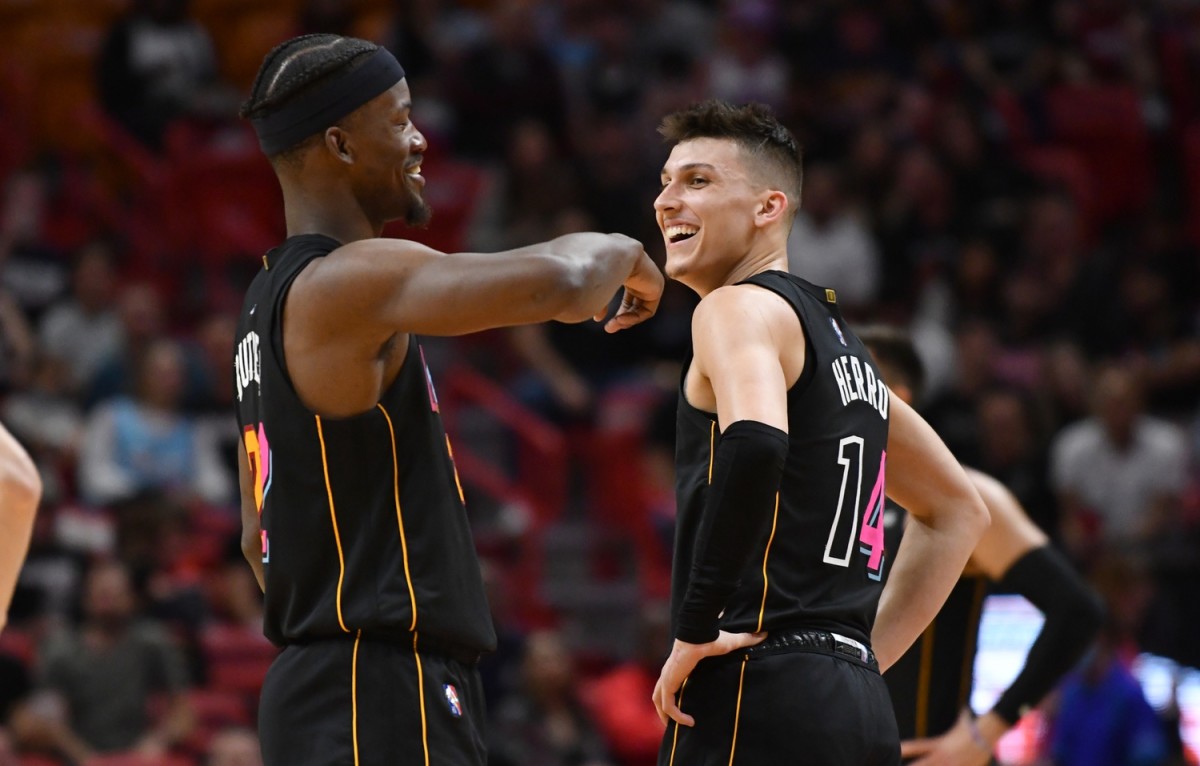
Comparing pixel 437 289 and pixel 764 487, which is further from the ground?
pixel 437 289

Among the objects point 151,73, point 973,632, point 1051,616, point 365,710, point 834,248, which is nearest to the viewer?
point 365,710

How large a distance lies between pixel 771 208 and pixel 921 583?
3.84 feet

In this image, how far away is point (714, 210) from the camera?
455cm

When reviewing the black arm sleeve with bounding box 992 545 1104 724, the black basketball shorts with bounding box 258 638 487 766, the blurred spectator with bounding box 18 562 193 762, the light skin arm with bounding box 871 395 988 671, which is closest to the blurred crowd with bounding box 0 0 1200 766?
the blurred spectator with bounding box 18 562 193 762

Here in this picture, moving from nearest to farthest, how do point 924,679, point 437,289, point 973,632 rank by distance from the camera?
point 437,289 → point 924,679 → point 973,632

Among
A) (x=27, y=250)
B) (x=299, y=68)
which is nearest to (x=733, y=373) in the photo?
(x=299, y=68)

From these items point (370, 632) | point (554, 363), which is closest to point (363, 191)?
point (370, 632)

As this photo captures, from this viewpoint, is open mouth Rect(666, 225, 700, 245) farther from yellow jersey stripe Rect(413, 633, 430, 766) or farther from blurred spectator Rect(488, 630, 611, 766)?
blurred spectator Rect(488, 630, 611, 766)

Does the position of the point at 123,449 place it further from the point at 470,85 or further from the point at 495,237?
the point at 470,85

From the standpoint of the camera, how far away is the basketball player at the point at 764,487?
4.03 metres

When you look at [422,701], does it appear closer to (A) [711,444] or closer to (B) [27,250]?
(A) [711,444]

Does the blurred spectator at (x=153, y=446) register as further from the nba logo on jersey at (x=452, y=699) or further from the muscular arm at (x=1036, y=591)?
the nba logo on jersey at (x=452, y=699)

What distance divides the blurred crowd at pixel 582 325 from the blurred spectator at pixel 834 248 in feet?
0.11

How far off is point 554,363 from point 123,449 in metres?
3.39
